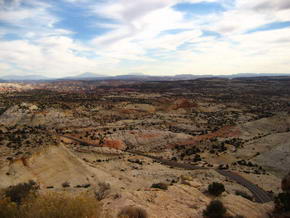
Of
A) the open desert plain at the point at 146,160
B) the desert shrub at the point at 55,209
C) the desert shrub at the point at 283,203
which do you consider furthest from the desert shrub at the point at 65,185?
the desert shrub at the point at 283,203

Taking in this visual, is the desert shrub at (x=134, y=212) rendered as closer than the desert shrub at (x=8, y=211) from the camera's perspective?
No

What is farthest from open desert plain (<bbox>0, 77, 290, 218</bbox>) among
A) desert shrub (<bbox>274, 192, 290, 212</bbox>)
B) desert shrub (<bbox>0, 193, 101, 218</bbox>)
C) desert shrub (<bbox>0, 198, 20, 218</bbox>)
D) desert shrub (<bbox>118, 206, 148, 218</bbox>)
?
desert shrub (<bbox>0, 198, 20, 218</bbox>)

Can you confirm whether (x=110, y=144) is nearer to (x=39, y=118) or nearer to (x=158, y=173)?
(x=158, y=173)

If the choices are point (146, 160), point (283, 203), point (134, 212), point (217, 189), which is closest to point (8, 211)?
point (134, 212)

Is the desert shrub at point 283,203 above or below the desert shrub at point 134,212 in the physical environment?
below

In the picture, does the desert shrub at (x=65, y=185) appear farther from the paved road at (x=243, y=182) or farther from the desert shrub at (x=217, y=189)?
the paved road at (x=243, y=182)

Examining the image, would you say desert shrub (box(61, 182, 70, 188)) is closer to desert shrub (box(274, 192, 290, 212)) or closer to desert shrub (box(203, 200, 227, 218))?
desert shrub (box(203, 200, 227, 218))

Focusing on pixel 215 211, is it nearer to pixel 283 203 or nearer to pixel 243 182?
pixel 283 203

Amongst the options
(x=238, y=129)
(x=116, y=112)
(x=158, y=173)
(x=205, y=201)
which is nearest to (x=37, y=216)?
(x=205, y=201)

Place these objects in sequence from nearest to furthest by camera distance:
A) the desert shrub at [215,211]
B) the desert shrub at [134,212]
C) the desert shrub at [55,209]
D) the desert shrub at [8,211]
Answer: the desert shrub at [55,209] < the desert shrub at [8,211] < the desert shrub at [134,212] < the desert shrub at [215,211]
